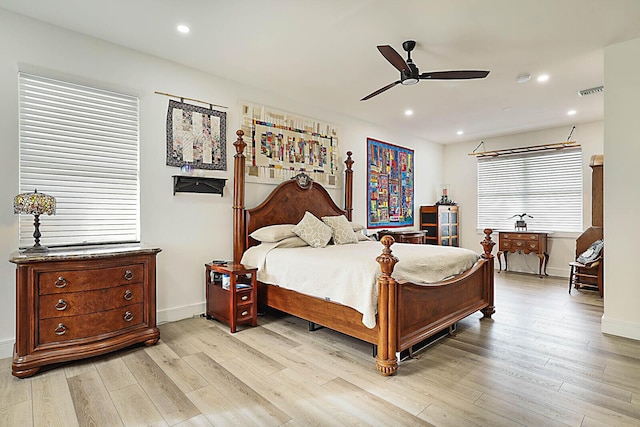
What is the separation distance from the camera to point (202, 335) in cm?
317

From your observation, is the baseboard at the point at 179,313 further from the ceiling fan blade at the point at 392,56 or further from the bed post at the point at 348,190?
the ceiling fan blade at the point at 392,56

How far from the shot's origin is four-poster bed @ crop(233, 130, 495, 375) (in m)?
2.43

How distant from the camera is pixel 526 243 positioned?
609cm

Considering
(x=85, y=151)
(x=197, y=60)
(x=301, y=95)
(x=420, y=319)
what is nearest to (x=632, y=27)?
(x=420, y=319)

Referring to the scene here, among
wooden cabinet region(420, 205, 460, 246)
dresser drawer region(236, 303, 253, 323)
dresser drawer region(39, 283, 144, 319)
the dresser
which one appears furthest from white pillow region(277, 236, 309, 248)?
wooden cabinet region(420, 205, 460, 246)

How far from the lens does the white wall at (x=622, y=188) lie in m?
3.10

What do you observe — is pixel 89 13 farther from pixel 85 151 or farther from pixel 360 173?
pixel 360 173

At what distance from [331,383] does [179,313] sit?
204 centimetres

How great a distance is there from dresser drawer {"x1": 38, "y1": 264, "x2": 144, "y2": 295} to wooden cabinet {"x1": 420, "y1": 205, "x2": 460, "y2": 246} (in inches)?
217

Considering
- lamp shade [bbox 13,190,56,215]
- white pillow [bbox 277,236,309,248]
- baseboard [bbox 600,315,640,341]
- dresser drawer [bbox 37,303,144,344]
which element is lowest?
baseboard [bbox 600,315,640,341]

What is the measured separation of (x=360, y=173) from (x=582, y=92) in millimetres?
3064

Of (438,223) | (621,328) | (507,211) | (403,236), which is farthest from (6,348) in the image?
(507,211)

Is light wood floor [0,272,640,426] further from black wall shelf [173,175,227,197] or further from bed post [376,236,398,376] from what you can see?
black wall shelf [173,175,227,197]

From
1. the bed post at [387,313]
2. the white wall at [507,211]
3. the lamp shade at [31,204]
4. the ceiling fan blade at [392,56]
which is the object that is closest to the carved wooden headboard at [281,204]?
the lamp shade at [31,204]
